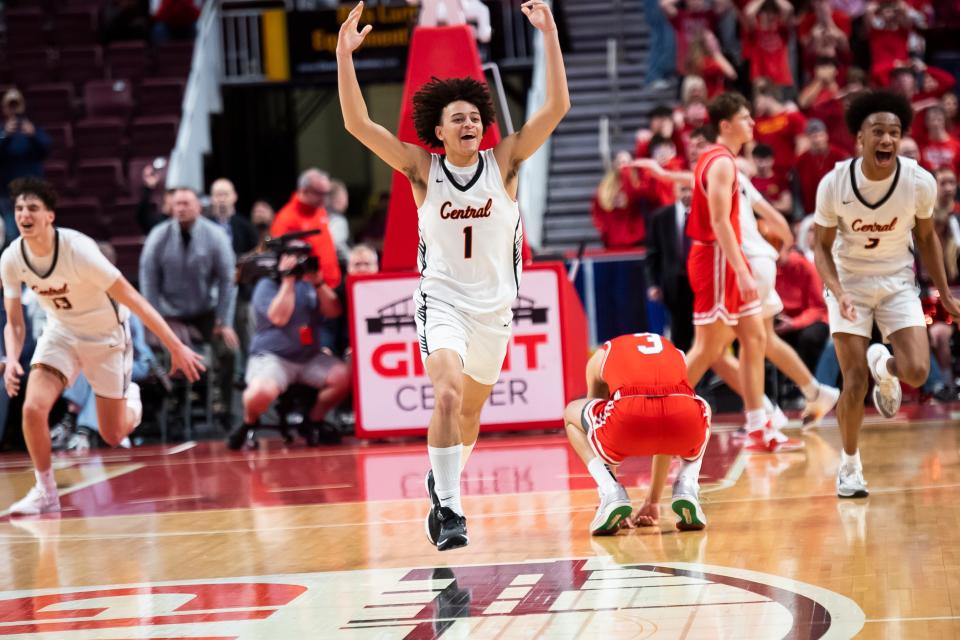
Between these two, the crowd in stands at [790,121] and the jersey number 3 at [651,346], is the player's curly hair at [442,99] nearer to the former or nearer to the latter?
the jersey number 3 at [651,346]

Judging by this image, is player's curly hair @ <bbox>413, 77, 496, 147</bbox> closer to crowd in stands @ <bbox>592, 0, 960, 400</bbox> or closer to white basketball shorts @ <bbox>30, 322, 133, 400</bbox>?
white basketball shorts @ <bbox>30, 322, 133, 400</bbox>

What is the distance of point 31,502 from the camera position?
26.7 feet

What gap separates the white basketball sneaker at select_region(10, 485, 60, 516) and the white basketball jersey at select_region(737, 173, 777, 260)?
426 centimetres

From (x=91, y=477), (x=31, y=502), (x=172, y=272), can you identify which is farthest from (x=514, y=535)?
(x=172, y=272)

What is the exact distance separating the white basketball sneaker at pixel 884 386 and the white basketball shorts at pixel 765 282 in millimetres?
1309

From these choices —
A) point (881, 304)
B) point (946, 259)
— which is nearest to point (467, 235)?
point (881, 304)

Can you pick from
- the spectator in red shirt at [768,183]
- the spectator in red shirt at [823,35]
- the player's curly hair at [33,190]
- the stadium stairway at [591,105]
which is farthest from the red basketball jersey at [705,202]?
the spectator in red shirt at [823,35]

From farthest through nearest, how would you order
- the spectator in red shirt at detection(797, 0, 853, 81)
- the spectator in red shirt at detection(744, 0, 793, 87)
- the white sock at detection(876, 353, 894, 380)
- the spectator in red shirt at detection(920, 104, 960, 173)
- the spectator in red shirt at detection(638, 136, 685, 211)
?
the spectator in red shirt at detection(744, 0, 793, 87) < the spectator in red shirt at detection(797, 0, 853, 81) < the spectator in red shirt at detection(638, 136, 685, 211) < the spectator in red shirt at detection(920, 104, 960, 173) < the white sock at detection(876, 353, 894, 380)

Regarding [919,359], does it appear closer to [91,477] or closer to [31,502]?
[31,502]

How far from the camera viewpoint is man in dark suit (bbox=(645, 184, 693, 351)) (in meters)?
12.0

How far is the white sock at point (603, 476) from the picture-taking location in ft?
20.5

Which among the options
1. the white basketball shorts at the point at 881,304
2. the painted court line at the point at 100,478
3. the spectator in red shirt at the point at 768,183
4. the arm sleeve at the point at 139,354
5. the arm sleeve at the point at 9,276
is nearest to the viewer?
the white basketball shorts at the point at 881,304

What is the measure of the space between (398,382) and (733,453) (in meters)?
2.70

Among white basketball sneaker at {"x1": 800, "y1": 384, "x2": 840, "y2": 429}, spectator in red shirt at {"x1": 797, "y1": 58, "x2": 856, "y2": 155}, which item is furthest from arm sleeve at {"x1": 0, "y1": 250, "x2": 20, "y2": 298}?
spectator in red shirt at {"x1": 797, "y1": 58, "x2": 856, "y2": 155}
